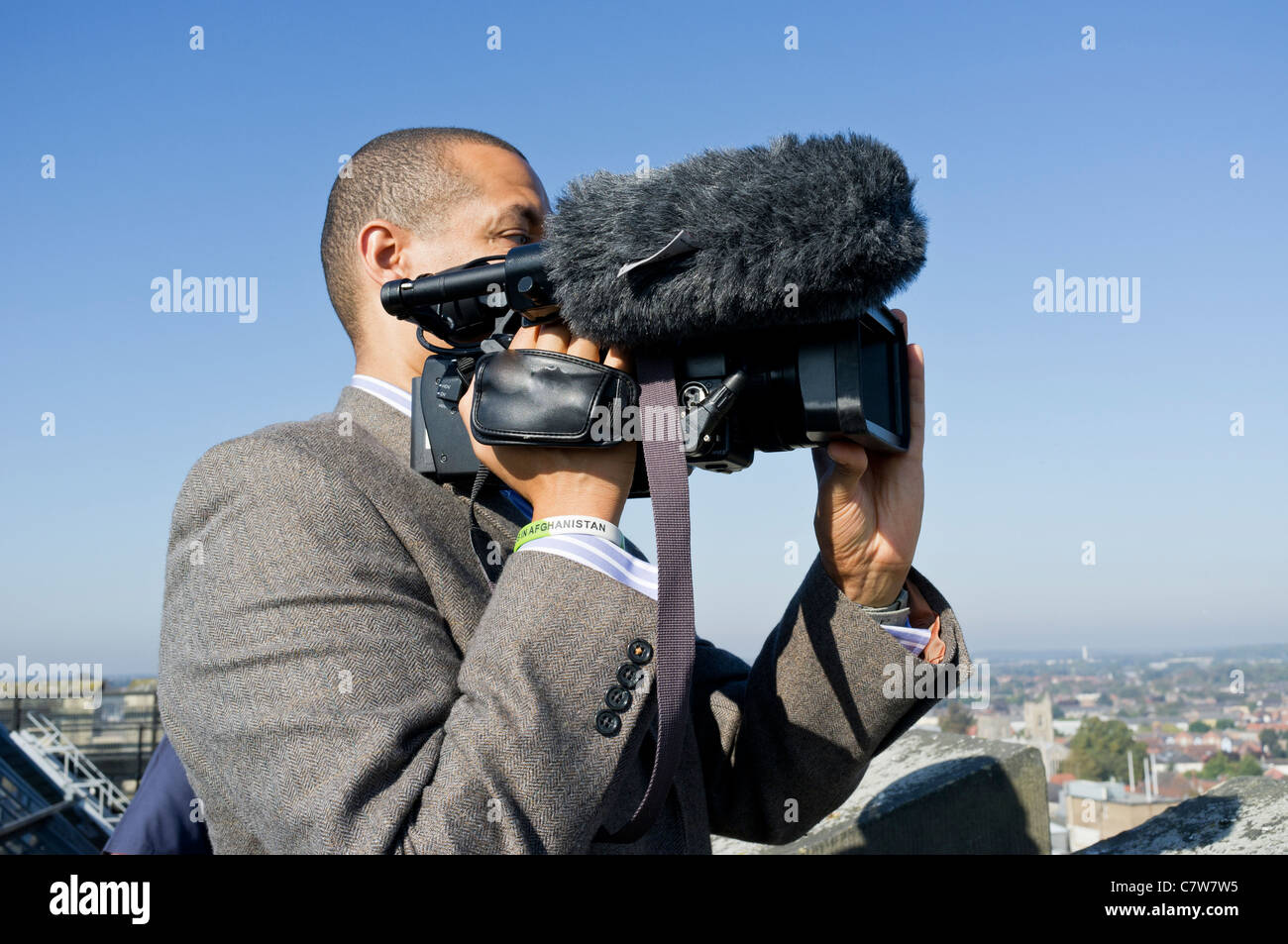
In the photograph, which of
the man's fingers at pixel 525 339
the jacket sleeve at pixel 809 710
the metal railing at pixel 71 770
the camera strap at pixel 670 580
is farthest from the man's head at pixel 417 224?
the metal railing at pixel 71 770

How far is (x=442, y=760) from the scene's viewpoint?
1.44 metres

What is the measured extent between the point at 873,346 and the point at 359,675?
3.44 feet

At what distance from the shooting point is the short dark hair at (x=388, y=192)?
93.9 inches

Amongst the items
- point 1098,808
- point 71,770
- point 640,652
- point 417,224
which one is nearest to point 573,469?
point 640,652

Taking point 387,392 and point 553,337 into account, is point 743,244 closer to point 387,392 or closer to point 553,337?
point 553,337

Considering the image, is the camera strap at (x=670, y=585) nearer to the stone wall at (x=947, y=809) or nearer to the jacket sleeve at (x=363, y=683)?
the jacket sleeve at (x=363, y=683)

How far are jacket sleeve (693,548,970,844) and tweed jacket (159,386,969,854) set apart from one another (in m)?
0.33

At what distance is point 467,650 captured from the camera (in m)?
1.65

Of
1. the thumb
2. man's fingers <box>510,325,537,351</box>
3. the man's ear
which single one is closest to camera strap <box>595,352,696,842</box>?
man's fingers <box>510,325,537,351</box>

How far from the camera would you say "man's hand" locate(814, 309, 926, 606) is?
1.97 meters

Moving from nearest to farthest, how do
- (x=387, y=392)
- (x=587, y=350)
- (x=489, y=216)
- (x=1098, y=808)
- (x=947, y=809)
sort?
(x=587, y=350) < (x=387, y=392) < (x=489, y=216) < (x=947, y=809) < (x=1098, y=808)

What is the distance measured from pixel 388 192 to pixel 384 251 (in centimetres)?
19
